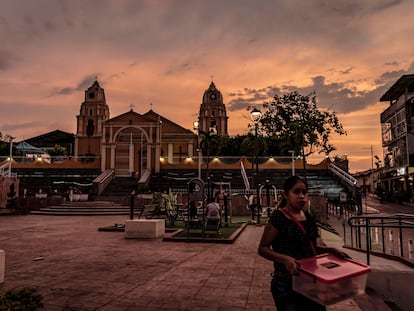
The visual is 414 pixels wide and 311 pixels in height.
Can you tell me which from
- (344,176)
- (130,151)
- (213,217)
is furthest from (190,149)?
(213,217)

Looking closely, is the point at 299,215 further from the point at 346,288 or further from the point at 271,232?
the point at 346,288

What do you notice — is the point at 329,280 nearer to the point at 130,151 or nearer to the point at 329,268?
the point at 329,268

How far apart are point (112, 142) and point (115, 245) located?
30.9m

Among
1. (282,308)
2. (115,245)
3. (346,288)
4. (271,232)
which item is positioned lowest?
(115,245)

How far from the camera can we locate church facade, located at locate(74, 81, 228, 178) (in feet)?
128

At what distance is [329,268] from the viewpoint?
2.33m

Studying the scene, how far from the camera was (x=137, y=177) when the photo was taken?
36.1 m

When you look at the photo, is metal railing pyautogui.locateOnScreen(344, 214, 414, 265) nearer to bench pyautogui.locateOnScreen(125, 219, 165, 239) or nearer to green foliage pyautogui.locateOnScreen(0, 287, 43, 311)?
green foliage pyautogui.locateOnScreen(0, 287, 43, 311)

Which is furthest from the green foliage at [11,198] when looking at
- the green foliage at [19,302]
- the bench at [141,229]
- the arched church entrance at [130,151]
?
the green foliage at [19,302]

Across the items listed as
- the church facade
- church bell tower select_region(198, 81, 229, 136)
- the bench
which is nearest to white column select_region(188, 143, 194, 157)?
the church facade

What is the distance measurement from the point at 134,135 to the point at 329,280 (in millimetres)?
42515

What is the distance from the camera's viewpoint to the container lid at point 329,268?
2.22 meters

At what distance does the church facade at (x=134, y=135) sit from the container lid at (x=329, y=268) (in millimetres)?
33229

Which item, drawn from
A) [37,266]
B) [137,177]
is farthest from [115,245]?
[137,177]
